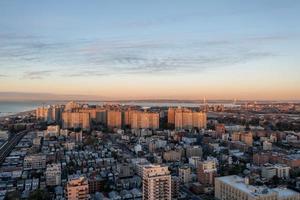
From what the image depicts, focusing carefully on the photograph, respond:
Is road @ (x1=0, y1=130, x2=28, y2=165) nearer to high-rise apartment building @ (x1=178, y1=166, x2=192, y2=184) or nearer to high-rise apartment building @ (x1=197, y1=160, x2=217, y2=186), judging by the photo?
high-rise apartment building @ (x1=178, y1=166, x2=192, y2=184)

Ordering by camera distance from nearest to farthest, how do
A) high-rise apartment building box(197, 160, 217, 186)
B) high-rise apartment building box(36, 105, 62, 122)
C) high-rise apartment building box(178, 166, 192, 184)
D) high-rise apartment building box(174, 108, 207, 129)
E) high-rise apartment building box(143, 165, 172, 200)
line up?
1. high-rise apartment building box(143, 165, 172, 200)
2. high-rise apartment building box(197, 160, 217, 186)
3. high-rise apartment building box(178, 166, 192, 184)
4. high-rise apartment building box(174, 108, 207, 129)
5. high-rise apartment building box(36, 105, 62, 122)

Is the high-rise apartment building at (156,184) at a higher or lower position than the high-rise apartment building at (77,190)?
higher

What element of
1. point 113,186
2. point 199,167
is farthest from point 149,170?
point 199,167

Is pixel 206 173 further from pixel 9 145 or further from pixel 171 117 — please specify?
pixel 171 117

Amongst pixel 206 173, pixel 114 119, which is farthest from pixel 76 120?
pixel 206 173

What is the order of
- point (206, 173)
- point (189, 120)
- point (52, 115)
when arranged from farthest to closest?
point (52, 115) < point (189, 120) < point (206, 173)

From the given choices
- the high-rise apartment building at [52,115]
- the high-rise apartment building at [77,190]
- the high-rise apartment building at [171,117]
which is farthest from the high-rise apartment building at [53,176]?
the high-rise apartment building at [52,115]

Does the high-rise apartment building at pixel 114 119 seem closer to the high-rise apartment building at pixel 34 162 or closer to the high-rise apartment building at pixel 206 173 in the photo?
the high-rise apartment building at pixel 34 162

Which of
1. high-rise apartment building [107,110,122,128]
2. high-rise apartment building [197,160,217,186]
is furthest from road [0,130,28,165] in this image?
high-rise apartment building [197,160,217,186]
